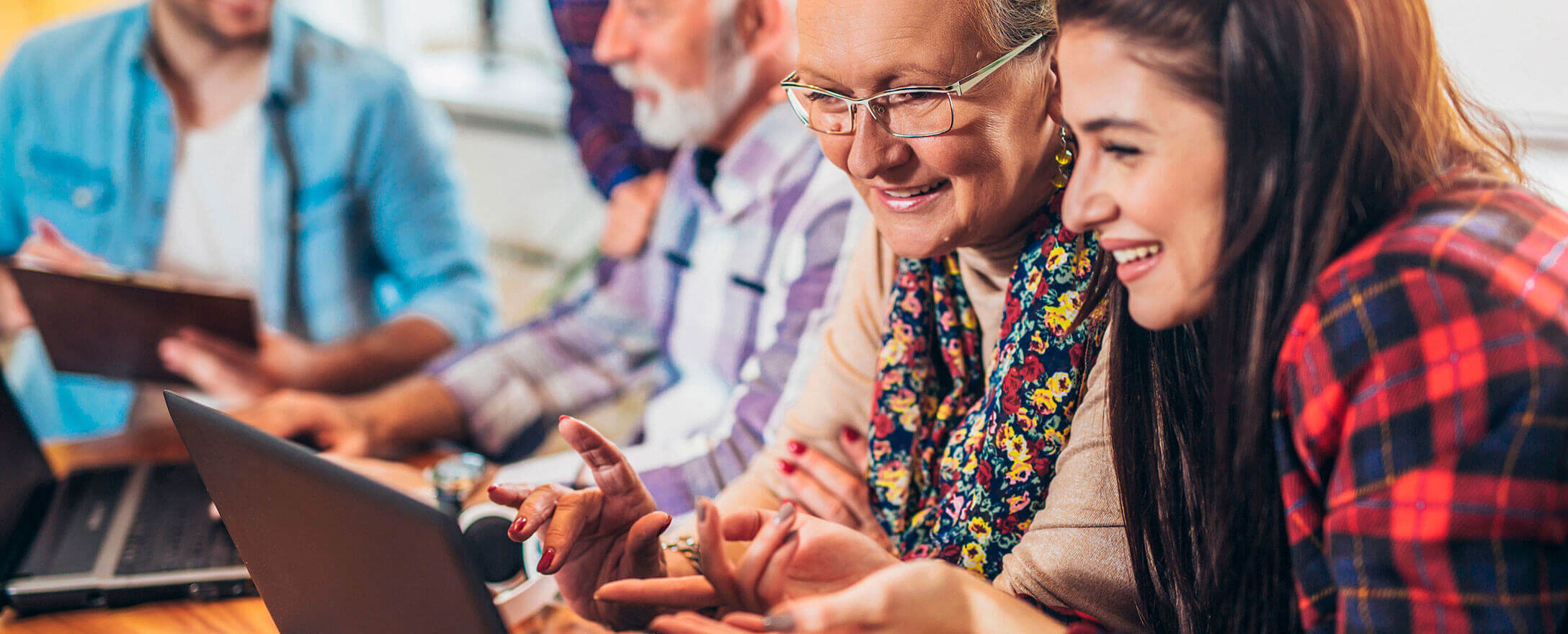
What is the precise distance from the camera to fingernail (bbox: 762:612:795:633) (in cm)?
68

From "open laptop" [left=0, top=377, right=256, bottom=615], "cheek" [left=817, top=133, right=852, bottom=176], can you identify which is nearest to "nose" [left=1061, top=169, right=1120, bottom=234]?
"cheek" [left=817, top=133, right=852, bottom=176]

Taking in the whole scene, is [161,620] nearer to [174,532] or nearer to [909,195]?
[174,532]

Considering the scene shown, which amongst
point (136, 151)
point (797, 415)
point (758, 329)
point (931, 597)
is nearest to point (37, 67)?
point (136, 151)

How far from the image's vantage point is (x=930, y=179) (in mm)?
906

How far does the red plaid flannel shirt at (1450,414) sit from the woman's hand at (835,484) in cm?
55

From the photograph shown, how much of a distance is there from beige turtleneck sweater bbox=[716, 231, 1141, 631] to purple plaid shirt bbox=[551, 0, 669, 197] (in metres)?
1.01

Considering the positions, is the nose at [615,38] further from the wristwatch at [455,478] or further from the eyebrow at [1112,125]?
the eyebrow at [1112,125]

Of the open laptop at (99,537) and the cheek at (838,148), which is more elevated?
the cheek at (838,148)

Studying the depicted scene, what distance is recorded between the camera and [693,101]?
1881 mm

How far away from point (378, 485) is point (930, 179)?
51 centimetres

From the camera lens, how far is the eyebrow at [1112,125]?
2.14 ft

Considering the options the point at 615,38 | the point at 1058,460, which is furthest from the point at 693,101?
the point at 1058,460

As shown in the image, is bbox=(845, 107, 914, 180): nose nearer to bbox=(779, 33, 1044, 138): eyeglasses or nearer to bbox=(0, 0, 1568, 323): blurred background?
bbox=(779, 33, 1044, 138): eyeglasses

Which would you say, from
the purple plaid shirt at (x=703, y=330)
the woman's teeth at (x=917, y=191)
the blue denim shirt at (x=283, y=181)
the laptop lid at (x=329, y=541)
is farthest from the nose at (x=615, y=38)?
the laptop lid at (x=329, y=541)
